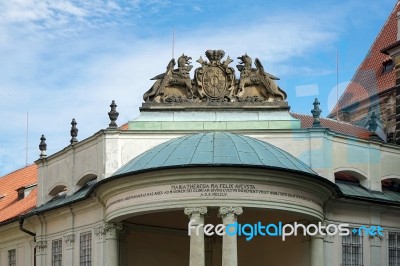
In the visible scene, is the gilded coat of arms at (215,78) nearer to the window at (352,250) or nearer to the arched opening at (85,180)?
the arched opening at (85,180)

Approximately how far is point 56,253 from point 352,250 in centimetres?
1168

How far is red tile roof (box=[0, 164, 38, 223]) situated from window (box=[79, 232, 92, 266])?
18.9 ft

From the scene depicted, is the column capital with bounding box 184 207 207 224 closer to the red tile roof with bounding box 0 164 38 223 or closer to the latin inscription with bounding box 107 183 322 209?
the latin inscription with bounding box 107 183 322 209

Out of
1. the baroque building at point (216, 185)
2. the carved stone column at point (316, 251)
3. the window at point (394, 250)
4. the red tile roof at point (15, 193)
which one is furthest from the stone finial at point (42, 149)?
the window at point (394, 250)

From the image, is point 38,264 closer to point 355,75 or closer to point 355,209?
point 355,209

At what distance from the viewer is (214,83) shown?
3756 centimetres

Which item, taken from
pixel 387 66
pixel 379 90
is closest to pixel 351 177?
pixel 379 90

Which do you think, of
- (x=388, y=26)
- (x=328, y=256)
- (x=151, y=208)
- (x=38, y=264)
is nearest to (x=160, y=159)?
(x=151, y=208)

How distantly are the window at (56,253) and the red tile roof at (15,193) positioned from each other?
3558 mm

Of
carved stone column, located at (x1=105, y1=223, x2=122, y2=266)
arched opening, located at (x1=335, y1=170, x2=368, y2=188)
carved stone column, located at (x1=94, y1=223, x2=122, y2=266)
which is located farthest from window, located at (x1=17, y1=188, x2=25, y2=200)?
arched opening, located at (x1=335, y1=170, x2=368, y2=188)

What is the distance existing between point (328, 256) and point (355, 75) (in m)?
19.7

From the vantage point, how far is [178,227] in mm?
39250

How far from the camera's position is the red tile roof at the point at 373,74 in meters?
49.8

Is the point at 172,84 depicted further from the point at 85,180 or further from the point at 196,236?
the point at 196,236
